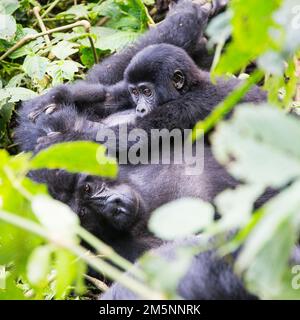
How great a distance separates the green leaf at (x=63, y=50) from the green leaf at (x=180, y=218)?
247 centimetres

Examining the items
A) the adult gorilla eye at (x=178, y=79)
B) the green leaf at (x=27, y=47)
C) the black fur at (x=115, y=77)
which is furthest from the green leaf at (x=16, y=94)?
the adult gorilla eye at (x=178, y=79)

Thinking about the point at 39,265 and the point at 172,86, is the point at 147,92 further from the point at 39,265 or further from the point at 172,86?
the point at 39,265

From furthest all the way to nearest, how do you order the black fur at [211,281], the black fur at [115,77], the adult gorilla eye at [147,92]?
the black fur at [115,77] < the adult gorilla eye at [147,92] < the black fur at [211,281]

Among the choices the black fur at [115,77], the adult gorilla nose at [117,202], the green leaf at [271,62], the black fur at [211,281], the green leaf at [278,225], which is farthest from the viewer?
the black fur at [115,77]

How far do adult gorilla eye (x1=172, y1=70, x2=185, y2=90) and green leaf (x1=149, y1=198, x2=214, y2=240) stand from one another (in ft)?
6.81

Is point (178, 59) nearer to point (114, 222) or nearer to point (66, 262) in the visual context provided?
point (114, 222)

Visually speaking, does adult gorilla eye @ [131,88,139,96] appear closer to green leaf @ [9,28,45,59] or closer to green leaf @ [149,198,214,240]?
green leaf @ [9,28,45,59]

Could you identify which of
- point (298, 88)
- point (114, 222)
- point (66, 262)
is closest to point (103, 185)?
point (114, 222)

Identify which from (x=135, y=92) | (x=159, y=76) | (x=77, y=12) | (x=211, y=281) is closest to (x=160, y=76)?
(x=159, y=76)

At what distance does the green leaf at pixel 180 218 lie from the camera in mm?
562

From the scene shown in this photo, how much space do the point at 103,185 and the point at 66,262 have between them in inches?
64.3

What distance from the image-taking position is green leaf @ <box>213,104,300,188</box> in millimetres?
522

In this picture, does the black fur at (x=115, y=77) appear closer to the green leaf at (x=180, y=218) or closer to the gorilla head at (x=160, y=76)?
the gorilla head at (x=160, y=76)

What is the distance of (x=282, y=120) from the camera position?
0.54 metres
